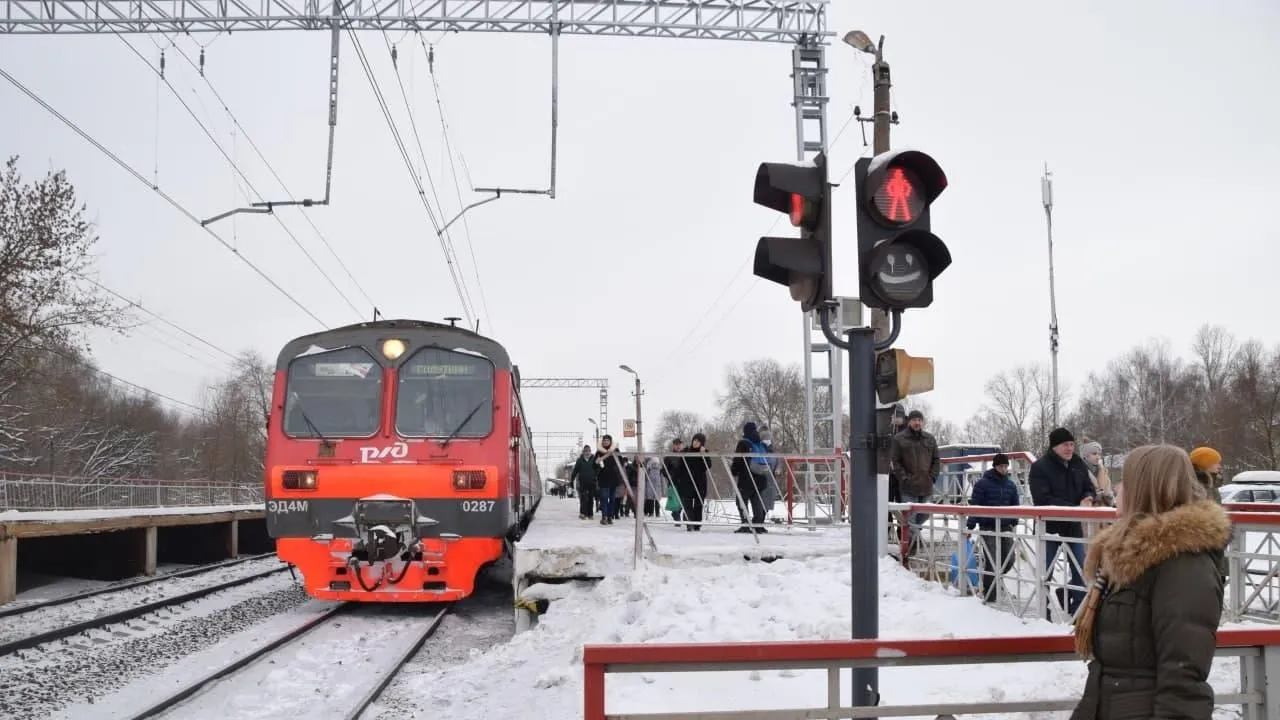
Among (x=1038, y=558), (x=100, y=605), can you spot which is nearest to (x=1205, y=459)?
(x=1038, y=558)

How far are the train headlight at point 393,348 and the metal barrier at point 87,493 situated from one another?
15650 millimetres

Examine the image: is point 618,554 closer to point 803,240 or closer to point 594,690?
point 803,240

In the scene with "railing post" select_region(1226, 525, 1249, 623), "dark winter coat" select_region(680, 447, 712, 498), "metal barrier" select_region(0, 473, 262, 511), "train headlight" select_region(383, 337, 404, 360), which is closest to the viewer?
"railing post" select_region(1226, 525, 1249, 623)

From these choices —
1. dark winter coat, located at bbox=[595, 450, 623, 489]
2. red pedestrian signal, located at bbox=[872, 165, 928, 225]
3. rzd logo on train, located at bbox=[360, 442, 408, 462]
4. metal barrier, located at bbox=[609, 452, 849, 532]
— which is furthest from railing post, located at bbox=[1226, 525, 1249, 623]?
dark winter coat, located at bbox=[595, 450, 623, 489]

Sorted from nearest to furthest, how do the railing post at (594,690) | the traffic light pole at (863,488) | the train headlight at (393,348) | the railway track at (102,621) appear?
the railing post at (594,690) → the traffic light pole at (863,488) → the railway track at (102,621) → the train headlight at (393,348)

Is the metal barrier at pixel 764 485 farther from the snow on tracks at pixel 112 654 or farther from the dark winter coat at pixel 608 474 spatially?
the snow on tracks at pixel 112 654

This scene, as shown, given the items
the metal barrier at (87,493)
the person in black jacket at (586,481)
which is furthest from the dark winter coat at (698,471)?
the metal barrier at (87,493)

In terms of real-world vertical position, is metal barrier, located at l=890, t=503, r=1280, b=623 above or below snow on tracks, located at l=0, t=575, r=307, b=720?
above

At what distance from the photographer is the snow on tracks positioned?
7.50 meters

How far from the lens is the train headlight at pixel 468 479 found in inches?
440

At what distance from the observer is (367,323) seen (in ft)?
39.7

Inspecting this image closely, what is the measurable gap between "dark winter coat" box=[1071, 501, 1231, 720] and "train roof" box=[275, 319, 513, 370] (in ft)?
31.4

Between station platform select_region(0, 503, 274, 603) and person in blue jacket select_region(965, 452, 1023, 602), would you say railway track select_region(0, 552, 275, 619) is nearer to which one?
station platform select_region(0, 503, 274, 603)

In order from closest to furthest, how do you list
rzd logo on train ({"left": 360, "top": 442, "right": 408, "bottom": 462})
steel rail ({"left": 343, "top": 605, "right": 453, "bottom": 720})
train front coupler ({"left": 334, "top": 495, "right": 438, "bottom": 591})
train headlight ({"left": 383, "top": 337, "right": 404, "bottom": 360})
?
1. steel rail ({"left": 343, "top": 605, "right": 453, "bottom": 720})
2. train front coupler ({"left": 334, "top": 495, "right": 438, "bottom": 591})
3. rzd logo on train ({"left": 360, "top": 442, "right": 408, "bottom": 462})
4. train headlight ({"left": 383, "top": 337, "right": 404, "bottom": 360})
